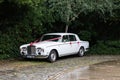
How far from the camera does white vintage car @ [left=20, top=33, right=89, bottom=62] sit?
1738 cm

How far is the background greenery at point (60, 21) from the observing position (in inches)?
734

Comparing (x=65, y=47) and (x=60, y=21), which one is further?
(x=60, y=21)

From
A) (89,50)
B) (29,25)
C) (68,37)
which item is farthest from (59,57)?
(89,50)

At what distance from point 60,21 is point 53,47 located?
4912mm

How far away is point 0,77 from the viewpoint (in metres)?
12.6

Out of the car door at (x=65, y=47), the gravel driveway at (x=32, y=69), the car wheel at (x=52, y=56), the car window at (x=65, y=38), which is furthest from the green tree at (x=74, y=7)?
the gravel driveway at (x=32, y=69)

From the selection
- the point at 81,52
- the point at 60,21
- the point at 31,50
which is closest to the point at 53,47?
the point at 31,50

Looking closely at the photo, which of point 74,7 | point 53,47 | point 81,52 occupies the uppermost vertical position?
point 74,7

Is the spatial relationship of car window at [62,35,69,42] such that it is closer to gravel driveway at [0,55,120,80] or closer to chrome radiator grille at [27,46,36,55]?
gravel driveway at [0,55,120,80]

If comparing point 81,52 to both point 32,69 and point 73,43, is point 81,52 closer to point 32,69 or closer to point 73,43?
point 73,43

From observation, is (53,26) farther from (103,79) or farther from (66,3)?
(103,79)

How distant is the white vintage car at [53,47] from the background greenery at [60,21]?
55.3 inches

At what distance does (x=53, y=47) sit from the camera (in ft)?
58.6

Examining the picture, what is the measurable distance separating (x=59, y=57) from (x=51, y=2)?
389cm
